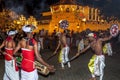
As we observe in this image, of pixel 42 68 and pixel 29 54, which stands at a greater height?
pixel 29 54

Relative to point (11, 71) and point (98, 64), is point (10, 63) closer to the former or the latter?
point (11, 71)

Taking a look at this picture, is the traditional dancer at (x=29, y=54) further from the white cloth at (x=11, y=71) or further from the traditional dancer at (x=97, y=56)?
the traditional dancer at (x=97, y=56)

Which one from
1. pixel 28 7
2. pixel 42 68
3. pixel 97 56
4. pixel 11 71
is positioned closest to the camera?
pixel 42 68

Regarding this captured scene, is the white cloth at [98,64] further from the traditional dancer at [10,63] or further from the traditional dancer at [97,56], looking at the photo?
the traditional dancer at [10,63]

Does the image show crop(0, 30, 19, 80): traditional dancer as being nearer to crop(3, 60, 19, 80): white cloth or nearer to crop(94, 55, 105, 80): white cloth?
crop(3, 60, 19, 80): white cloth

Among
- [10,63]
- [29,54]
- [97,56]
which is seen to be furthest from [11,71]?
[97,56]

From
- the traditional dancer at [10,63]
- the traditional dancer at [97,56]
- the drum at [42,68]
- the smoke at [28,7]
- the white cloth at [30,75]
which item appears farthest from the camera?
the smoke at [28,7]

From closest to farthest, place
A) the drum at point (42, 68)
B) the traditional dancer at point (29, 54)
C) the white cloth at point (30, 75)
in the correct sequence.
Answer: the drum at point (42, 68), the traditional dancer at point (29, 54), the white cloth at point (30, 75)

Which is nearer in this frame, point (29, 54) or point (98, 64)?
point (29, 54)

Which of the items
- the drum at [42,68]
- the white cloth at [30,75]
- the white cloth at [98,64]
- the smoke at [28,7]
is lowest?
the smoke at [28,7]

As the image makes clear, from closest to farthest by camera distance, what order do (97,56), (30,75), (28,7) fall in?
1. (30,75)
2. (97,56)
3. (28,7)

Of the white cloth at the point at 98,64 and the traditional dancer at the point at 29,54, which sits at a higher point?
the traditional dancer at the point at 29,54

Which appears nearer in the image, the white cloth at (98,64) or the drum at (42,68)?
the drum at (42,68)

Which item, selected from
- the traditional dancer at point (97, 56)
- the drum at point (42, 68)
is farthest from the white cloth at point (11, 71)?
the traditional dancer at point (97, 56)
